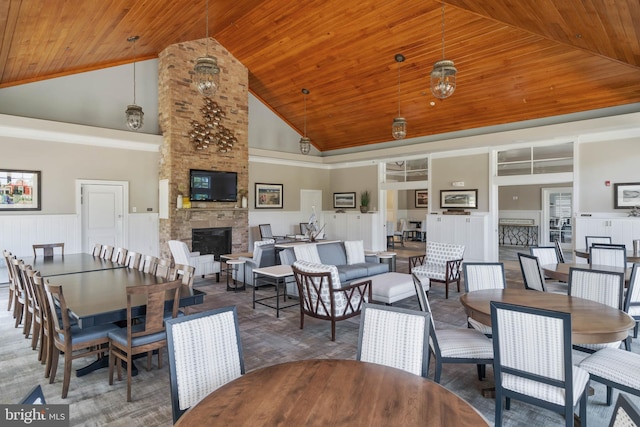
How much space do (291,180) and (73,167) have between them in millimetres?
6029

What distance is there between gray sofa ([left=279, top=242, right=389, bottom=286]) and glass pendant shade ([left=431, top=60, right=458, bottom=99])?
9.76 feet

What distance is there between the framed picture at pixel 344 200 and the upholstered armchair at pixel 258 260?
617cm

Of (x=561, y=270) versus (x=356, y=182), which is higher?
(x=356, y=182)

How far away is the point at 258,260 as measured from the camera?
6359 millimetres

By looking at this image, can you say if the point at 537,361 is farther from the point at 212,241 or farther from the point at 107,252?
the point at 212,241

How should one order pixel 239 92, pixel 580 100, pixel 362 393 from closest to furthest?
pixel 362 393
pixel 580 100
pixel 239 92

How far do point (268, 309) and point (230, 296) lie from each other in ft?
3.69

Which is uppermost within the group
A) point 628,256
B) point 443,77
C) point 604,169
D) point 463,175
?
point 443,77

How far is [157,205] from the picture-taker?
29.2 ft

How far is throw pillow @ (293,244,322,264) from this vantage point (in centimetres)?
582

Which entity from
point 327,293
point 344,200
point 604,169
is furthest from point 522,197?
point 327,293

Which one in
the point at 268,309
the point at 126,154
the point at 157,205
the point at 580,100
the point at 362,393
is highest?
the point at 580,100

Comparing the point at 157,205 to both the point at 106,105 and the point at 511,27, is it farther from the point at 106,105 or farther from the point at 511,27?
the point at 511,27

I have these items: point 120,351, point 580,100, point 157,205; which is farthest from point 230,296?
point 580,100
